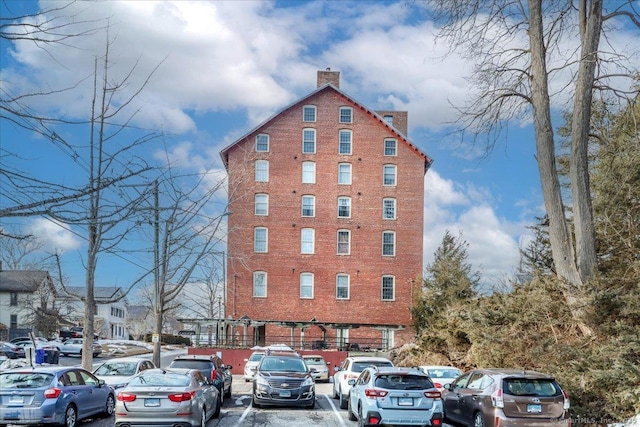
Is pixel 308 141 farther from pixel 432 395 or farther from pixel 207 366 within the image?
pixel 432 395

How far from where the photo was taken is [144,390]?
1447 centimetres

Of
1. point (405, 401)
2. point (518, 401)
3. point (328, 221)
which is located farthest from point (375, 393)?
point (328, 221)

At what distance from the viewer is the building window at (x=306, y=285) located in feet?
178

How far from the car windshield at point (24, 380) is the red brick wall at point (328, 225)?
1487 inches

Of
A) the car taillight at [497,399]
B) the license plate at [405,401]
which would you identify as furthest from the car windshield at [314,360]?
the car taillight at [497,399]

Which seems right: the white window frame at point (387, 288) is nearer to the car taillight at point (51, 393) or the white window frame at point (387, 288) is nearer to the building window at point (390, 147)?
the building window at point (390, 147)

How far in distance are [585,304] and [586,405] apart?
12.4ft

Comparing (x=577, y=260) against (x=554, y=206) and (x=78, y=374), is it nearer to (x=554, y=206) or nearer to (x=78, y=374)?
(x=554, y=206)

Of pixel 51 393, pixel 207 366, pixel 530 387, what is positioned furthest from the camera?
pixel 207 366

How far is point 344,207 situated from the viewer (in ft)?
182

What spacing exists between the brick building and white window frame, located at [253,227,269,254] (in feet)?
0.28

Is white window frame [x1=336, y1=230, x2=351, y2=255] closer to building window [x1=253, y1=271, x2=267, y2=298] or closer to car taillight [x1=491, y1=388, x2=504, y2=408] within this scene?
building window [x1=253, y1=271, x2=267, y2=298]

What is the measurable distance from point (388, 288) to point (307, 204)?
9.83 metres

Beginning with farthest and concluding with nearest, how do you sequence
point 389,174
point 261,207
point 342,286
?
point 389,174 → point 261,207 → point 342,286
